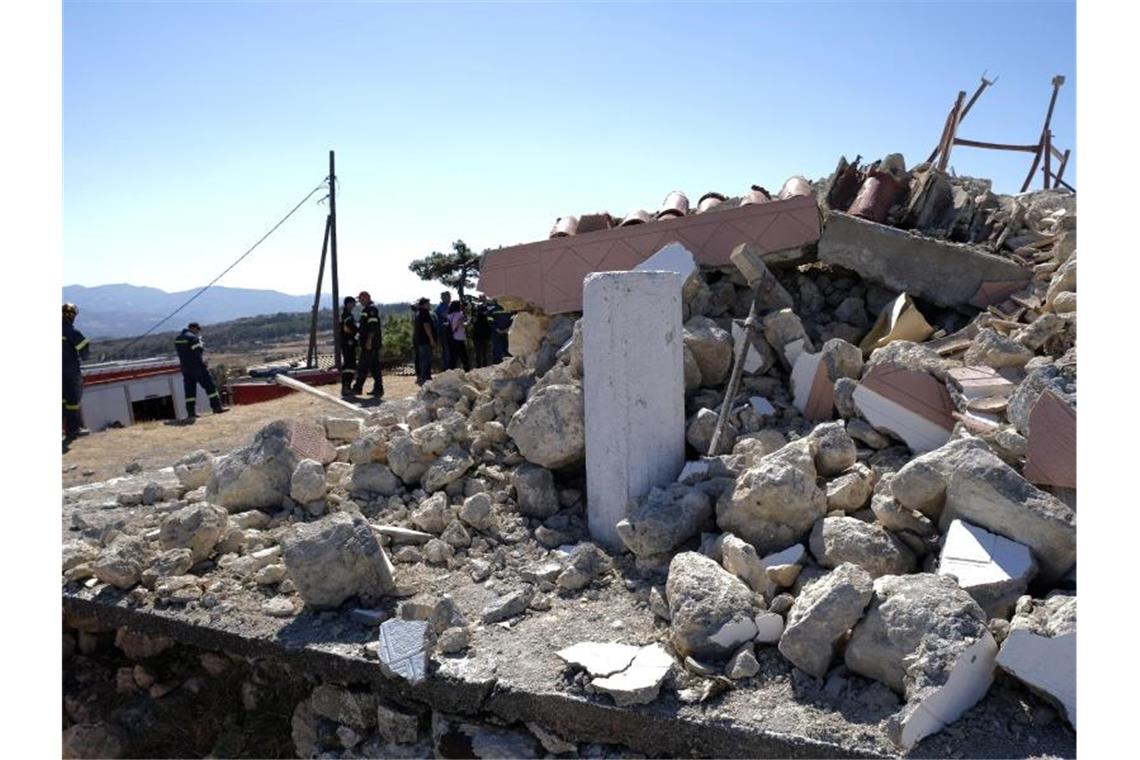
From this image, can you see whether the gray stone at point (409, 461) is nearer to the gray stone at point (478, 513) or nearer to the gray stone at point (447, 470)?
the gray stone at point (447, 470)

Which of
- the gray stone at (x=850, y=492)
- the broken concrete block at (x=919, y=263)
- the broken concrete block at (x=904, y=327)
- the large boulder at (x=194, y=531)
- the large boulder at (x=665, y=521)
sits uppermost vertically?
the broken concrete block at (x=919, y=263)

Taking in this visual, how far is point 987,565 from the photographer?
309 centimetres

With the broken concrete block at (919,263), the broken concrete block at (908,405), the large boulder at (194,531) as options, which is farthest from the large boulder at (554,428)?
the broken concrete block at (919,263)

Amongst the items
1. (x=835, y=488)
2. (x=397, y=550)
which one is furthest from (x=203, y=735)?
(x=835, y=488)

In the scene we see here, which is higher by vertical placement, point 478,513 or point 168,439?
point 478,513

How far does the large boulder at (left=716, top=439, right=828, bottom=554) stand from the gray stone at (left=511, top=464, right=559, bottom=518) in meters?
1.29

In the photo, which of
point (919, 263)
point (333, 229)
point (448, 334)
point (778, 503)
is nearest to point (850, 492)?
point (778, 503)

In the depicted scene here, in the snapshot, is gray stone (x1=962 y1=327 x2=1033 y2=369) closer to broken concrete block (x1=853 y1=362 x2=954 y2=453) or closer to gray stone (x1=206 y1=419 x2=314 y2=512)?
broken concrete block (x1=853 y1=362 x2=954 y2=453)

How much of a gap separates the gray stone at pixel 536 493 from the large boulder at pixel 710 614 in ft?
4.87

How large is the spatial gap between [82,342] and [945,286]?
32.2 ft

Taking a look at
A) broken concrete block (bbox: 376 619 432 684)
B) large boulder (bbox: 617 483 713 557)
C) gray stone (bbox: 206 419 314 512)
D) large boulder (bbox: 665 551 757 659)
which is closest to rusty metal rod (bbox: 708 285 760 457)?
large boulder (bbox: 617 483 713 557)

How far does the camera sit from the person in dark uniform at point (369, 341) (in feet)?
37.2

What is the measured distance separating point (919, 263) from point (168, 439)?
9.27 m

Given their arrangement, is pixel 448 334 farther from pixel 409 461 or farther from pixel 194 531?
pixel 194 531
